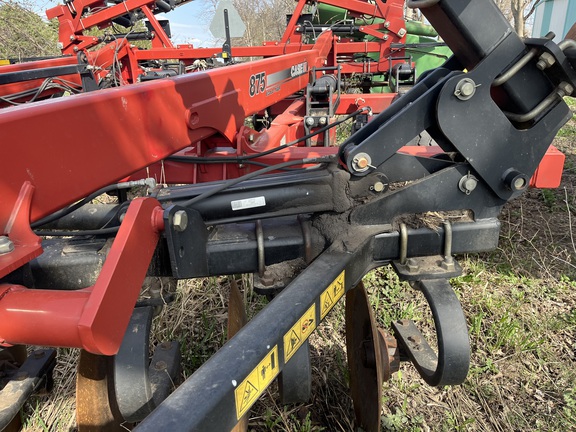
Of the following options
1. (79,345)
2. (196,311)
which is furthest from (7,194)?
(196,311)

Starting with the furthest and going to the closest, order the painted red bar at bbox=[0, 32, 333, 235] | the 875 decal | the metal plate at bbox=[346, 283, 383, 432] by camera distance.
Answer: the 875 decal → the metal plate at bbox=[346, 283, 383, 432] → the painted red bar at bbox=[0, 32, 333, 235]

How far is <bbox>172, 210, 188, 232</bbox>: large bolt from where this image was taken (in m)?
1.31

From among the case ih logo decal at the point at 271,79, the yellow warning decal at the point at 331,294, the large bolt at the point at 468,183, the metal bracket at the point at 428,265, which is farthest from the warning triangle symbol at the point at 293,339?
the case ih logo decal at the point at 271,79

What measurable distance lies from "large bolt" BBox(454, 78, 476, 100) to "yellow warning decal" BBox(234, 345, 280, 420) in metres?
0.94

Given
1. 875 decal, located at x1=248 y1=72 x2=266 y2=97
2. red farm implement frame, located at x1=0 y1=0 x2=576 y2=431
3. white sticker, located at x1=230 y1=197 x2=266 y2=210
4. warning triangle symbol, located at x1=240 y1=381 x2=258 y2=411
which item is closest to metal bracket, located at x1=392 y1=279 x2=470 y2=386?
red farm implement frame, located at x1=0 y1=0 x2=576 y2=431

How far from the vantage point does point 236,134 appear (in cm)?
257

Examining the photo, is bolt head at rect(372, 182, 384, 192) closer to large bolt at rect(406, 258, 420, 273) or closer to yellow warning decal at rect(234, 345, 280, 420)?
large bolt at rect(406, 258, 420, 273)

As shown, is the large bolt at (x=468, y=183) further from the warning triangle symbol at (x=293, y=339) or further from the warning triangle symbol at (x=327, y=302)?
the warning triangle symbol at (x=293, y=339)

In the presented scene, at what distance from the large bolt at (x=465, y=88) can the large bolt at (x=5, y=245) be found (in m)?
1.27

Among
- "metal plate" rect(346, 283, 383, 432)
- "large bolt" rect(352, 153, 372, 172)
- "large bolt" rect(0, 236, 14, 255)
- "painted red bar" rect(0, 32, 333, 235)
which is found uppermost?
"painted red bar" rect(0, 32, 333, 235)

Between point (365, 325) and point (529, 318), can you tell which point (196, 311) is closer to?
point (365, 325)

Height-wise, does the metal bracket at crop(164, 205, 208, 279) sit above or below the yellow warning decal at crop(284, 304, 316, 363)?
above

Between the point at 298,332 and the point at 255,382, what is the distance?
20 cm

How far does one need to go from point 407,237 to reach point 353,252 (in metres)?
0.21
